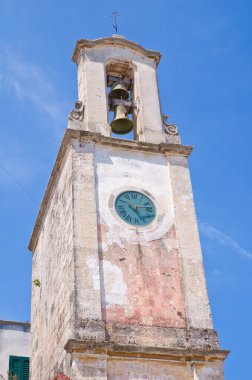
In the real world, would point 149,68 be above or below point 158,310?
above

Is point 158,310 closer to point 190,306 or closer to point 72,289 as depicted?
point 190,306

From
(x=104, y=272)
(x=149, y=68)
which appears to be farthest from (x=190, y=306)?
(x=149, y=68)

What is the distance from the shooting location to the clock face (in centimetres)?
1644

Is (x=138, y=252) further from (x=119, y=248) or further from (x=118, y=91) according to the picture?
(x=118, y=91)

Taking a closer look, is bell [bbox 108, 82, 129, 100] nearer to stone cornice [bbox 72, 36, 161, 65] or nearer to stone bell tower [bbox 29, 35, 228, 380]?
stone bell tower [bbox 29, 35, 228, 380]

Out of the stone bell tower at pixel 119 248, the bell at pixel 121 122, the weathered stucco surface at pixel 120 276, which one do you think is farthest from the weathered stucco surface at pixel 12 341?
the bell at pixel 121 122

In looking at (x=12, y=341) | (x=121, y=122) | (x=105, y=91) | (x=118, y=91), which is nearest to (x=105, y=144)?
(x=121, y=122)

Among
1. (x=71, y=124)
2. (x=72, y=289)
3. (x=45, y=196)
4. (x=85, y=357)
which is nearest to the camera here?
(x=85, y=357)

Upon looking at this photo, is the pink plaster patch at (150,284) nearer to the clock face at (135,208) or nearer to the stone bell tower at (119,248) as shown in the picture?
the stone bell tower at (119,248)

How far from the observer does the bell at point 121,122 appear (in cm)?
1881

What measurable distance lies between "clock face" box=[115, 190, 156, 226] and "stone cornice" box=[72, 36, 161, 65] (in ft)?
16.1

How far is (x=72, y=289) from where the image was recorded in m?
14.7

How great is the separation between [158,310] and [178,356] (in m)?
1.21

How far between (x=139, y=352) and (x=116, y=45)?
30.3 ft
